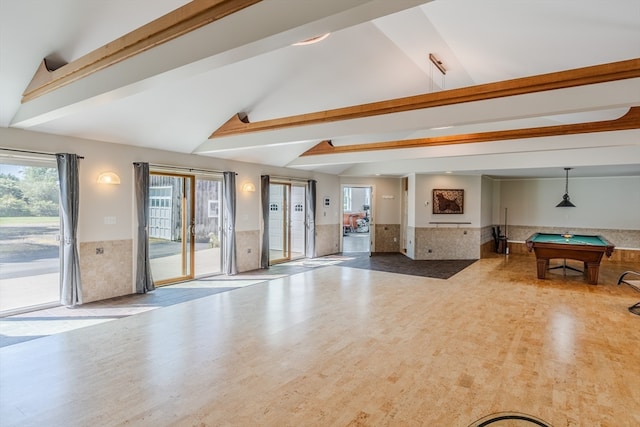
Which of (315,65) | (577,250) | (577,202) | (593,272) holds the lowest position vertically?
Result: (593,272)

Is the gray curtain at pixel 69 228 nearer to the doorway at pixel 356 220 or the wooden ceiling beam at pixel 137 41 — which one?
the wooden ceiling beam at pixel 137 41

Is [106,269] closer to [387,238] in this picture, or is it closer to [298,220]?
[298,220]

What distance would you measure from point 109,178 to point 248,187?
9.51 feet

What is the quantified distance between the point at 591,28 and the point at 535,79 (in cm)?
100

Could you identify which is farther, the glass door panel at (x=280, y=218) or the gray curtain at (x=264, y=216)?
the glass door panel at (x=280, y=218)

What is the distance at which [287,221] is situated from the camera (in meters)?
9.28

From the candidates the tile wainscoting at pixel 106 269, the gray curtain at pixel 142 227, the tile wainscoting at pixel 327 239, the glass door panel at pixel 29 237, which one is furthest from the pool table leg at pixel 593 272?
the glass door panel at pixel 29 237

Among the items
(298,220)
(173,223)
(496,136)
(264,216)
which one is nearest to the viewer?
(496,136)

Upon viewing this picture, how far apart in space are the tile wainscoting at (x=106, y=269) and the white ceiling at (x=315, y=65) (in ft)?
5.49

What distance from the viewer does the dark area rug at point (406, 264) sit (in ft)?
25.4

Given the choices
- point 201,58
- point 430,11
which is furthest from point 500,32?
point 201,58

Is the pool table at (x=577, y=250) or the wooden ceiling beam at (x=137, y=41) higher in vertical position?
the wooden ceiling beam at (x=137, y=41)

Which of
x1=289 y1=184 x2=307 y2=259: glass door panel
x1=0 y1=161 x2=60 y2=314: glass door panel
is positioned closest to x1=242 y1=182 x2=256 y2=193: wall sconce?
x1=289 y1=184 x2=307 y2=259: glass door panel

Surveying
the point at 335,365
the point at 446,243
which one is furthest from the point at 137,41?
the point at 446,243
